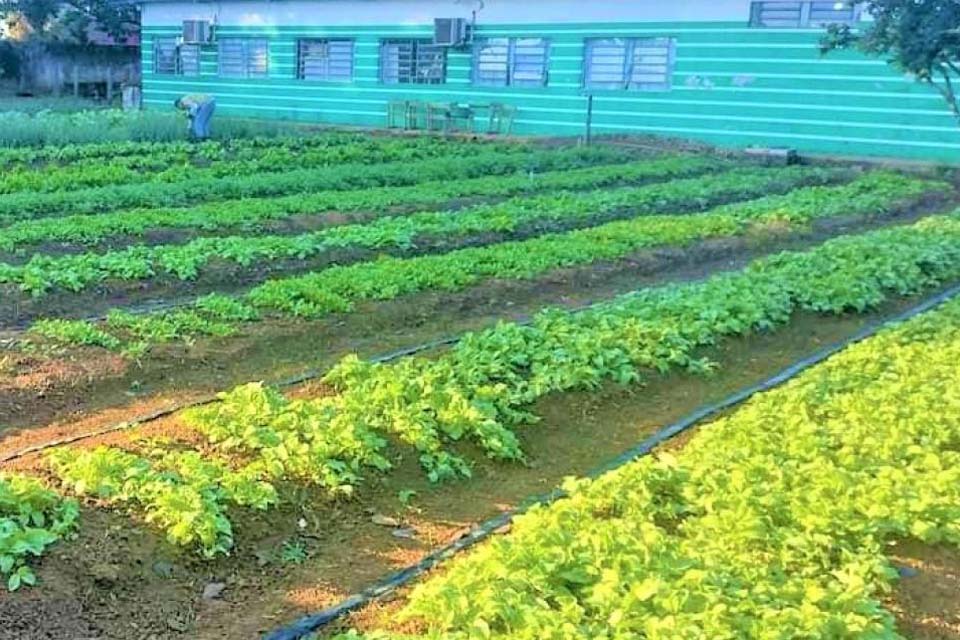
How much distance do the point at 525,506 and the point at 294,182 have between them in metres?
10.1

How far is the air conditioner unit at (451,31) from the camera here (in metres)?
24.8

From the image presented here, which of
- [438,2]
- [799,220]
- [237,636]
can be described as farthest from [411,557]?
[438,2]

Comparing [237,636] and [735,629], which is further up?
[735,629]

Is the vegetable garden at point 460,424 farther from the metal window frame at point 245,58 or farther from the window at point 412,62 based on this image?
the metal window frame at point 245,58

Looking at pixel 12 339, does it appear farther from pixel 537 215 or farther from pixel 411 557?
pixel 537 215

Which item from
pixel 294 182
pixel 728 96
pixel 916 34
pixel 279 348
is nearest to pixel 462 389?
pixel 279 348

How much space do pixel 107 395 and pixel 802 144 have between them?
55.0 feet

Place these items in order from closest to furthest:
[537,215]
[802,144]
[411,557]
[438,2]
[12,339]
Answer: [411,557], [12,339], [537,215], [802,144], [438,2]

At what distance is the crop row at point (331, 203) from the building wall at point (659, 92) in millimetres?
2879

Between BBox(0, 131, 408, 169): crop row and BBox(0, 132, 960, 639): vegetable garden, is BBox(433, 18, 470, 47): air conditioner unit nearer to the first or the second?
BBox(0, 131, 408, 169): crop row

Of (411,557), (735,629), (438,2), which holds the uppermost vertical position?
(438,2)

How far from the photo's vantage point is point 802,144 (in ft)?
67.7

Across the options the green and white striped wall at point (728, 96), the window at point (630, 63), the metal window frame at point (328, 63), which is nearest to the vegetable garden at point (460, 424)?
the green and white striped wall at point (728, 96)

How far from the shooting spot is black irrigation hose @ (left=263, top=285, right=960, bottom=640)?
3965 millimetres
